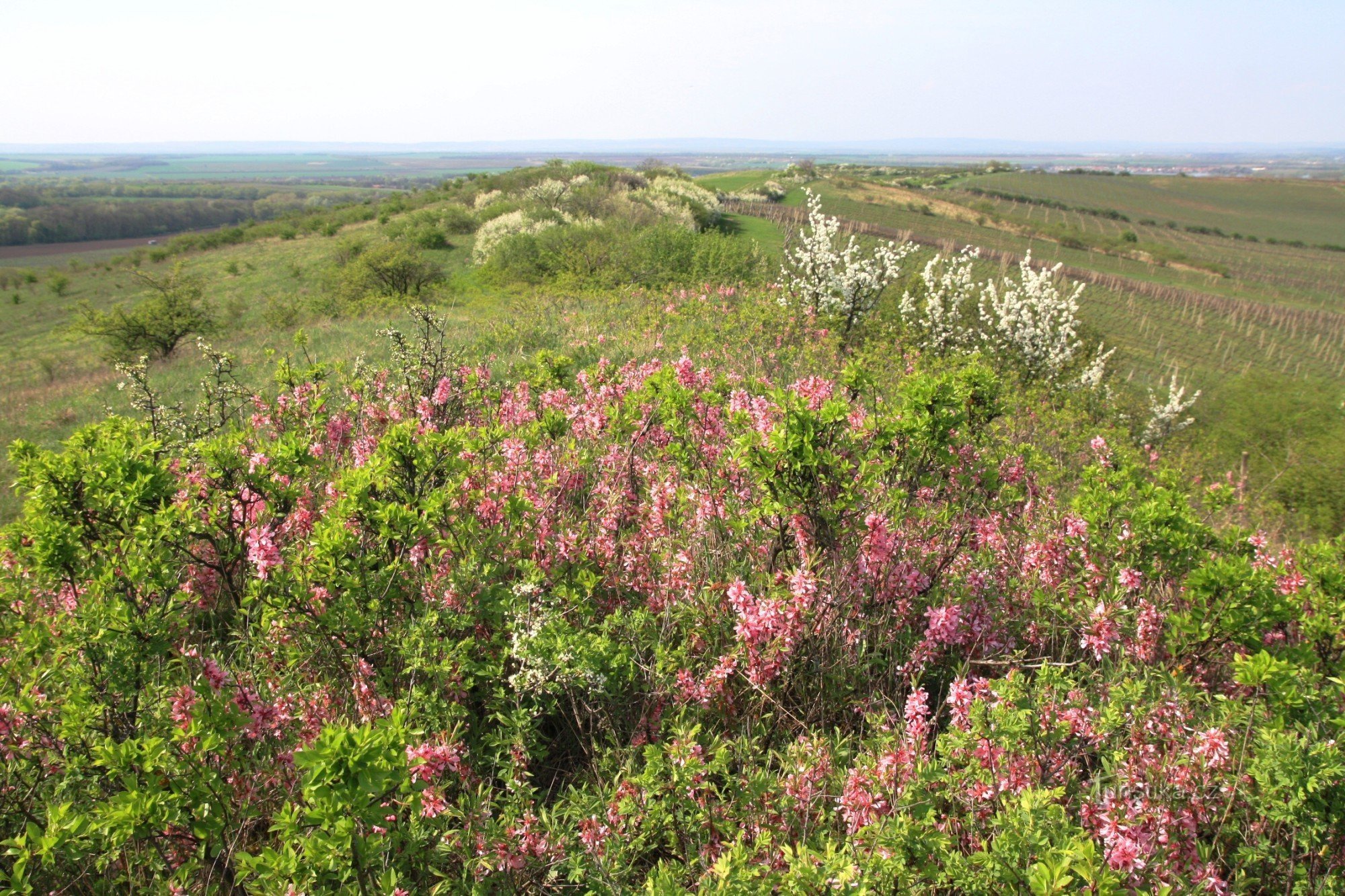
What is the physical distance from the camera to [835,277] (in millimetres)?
17781

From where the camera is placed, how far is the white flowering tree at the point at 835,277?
Result: 17.7 metres

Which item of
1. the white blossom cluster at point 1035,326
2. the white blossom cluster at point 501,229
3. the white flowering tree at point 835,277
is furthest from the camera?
the white blossom cluster at point 501,229

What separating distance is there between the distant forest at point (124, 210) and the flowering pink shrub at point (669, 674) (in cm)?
11622

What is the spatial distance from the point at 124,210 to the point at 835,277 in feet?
446

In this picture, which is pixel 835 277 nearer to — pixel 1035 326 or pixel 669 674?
pixel 1035 326

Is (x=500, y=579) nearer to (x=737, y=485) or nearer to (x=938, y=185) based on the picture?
(x=737, y=485)

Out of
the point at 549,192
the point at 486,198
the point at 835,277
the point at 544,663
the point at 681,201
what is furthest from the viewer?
the point at 486,198

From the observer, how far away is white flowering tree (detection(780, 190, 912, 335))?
58.0ft

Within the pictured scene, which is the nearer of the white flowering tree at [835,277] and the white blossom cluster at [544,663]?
the white blossom cluster at [544,663]

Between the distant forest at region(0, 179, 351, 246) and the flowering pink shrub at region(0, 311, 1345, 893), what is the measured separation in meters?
116

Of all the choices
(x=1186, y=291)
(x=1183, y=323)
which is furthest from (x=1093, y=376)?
(x=1186, y=291)

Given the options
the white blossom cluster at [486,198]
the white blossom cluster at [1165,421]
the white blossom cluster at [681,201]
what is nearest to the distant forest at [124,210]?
the white blossom cluster at [486,198]

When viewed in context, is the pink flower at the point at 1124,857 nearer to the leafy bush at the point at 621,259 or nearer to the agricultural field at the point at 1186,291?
the leafy bush at the point at 621,259

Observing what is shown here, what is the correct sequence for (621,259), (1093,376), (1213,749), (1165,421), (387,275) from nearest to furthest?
(1213,749) < (1093,376) < (1165,421) < (621,259) < (387,275)
